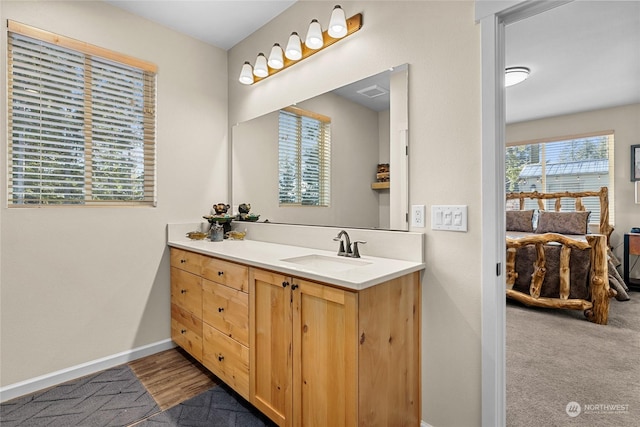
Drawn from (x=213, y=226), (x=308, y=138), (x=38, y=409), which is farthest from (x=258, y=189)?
(x=38, y=409)

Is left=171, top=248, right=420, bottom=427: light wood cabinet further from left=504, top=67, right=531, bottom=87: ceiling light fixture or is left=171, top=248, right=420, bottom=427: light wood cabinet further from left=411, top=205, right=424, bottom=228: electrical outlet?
left=504, top=67, right=531, bottom=87: ceiling light fixture

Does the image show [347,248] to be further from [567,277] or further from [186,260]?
[567,277]

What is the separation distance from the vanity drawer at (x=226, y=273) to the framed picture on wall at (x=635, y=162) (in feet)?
19.0

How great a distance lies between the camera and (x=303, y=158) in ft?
7.73

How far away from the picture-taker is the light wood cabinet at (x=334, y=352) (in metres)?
1.26

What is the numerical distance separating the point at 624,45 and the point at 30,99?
4694mm

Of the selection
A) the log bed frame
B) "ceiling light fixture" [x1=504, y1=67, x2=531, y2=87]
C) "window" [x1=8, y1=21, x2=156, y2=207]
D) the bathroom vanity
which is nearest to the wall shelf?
the bathroom vanity

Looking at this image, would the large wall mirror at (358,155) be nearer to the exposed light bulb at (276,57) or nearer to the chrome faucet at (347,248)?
the chrome faucet at (347,248)

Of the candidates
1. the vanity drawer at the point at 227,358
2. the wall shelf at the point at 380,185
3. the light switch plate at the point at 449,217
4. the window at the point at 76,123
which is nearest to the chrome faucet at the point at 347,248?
the wall shelf at the point at 380,185

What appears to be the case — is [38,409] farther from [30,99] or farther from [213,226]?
[30,99]

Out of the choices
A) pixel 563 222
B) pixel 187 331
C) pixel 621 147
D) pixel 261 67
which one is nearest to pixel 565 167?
pixel 621 147

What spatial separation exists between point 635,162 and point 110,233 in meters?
6.60

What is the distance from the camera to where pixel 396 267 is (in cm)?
149
